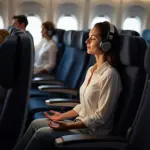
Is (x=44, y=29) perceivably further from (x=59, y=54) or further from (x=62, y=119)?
(x=62, y=119)

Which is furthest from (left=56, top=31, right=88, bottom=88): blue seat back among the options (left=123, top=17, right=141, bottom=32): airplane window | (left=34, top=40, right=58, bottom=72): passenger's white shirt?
(left=123, top=17, right=141, bottom=32): airplane window

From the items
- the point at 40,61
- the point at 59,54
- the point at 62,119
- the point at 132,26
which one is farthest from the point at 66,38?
the point at 132,26

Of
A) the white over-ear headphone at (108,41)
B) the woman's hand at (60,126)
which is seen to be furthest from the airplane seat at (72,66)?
the white over-ear headphone at (108,41)

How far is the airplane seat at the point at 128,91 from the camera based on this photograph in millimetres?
1597

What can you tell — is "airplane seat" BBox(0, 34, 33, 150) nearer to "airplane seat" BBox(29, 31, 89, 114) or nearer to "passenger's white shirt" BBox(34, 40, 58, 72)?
"airplane seat" BBox(29, 31, 89, 114)

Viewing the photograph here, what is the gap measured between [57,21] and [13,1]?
1.10 meters

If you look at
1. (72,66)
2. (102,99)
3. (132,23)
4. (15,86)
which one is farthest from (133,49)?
(132,23)

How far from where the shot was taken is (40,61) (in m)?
4.02

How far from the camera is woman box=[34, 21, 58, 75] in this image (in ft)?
12.5

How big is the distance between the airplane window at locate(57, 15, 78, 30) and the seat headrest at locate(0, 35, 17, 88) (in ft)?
17.8

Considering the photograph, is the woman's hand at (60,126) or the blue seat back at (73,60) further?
the blue seat back at (73,60)

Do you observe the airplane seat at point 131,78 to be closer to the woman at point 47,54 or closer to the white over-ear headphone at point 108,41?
the white over-ear headphone at point 108,41

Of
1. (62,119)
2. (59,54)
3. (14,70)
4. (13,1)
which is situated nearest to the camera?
(14,70)

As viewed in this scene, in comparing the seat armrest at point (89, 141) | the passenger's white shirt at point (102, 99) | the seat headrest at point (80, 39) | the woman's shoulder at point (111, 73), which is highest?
the seat headrest at point (80, 39)
